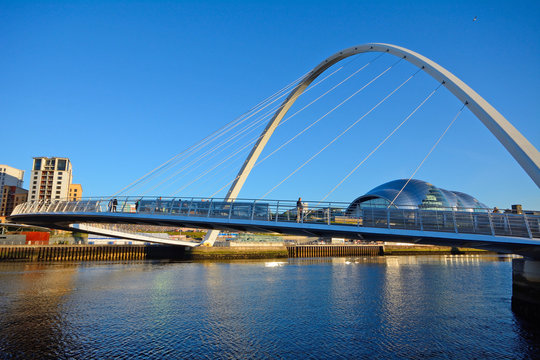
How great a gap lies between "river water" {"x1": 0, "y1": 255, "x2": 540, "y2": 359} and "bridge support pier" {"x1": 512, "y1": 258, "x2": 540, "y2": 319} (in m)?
0.71

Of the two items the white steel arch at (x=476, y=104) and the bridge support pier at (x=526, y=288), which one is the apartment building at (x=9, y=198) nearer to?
the white steel arch at (x=476, y=104)

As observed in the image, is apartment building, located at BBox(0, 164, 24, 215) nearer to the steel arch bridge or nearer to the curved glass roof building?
the curved glass roof building

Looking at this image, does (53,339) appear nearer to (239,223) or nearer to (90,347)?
(90,347)

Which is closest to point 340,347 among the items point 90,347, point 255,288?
point 90,347

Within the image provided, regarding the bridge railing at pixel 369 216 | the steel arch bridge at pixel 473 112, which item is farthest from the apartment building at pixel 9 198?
the bridge railing at pixel 369 216

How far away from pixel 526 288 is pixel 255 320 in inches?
537

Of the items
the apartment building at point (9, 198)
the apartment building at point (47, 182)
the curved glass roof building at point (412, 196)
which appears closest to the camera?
the curved glass roof building at point (412, 196)

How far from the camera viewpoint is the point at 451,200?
86188 millimetres

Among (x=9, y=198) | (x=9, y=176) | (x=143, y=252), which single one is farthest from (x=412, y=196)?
(x=9, y=176)

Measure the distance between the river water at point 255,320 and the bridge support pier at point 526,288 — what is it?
2.34 feet

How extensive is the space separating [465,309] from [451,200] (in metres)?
72.2

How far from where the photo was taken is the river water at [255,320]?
14117mm

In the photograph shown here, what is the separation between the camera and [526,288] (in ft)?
60.5

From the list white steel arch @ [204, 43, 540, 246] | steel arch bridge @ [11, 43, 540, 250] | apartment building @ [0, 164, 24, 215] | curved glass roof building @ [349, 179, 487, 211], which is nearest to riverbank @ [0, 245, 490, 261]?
steel arch bridge @ [11, 43, 540, 250]
